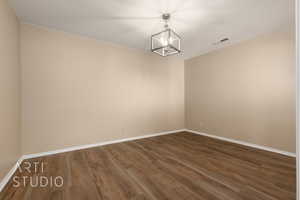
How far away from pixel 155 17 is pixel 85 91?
224 centimetres

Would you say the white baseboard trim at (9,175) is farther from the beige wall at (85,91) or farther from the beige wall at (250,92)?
the beige wall at (250,92)

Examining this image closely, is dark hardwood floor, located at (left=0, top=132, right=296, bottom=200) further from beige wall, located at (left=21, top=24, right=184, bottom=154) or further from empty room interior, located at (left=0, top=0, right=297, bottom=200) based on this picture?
beige wall, located at (left=21, top=24, right=184, bottom=154)

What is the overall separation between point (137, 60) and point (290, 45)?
3.47 m

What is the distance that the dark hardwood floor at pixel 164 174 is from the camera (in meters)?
1.62

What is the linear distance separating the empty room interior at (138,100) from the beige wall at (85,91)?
0.02 metres

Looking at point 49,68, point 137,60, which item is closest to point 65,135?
point 49,68

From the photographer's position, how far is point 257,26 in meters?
2.68

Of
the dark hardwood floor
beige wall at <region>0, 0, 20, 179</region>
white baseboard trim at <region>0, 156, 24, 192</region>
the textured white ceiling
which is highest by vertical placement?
the textured white ceiling

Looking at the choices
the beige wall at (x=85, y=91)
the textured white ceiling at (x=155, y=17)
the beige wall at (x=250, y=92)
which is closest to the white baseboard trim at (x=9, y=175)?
the beige wall at (x=85, y=91)

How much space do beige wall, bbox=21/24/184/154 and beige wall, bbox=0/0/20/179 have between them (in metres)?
0.28

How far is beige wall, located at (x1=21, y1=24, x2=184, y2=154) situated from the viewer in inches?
102

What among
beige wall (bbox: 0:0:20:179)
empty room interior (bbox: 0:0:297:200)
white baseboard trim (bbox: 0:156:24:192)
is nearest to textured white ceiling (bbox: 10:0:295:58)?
empty room interior (bbox: 0:0:297:200)
